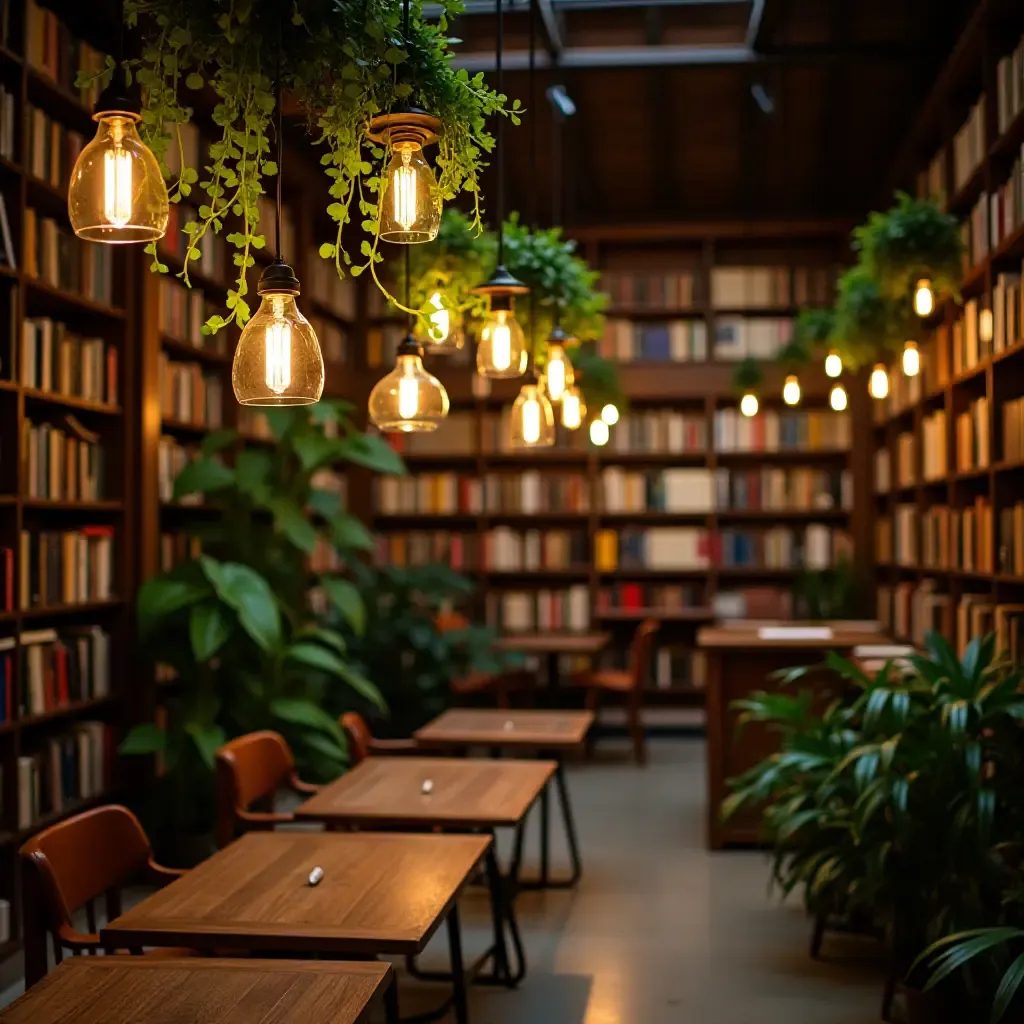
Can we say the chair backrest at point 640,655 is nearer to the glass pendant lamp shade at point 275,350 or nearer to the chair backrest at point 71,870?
the chair backrest at point 71,870

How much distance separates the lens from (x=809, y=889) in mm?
4328

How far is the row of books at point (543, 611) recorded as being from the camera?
9.54 m

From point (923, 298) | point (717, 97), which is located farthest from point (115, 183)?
point (717, 97)

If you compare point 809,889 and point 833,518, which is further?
point 833,518

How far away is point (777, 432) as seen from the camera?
9625 mm

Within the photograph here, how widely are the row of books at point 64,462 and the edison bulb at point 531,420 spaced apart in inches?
71.9

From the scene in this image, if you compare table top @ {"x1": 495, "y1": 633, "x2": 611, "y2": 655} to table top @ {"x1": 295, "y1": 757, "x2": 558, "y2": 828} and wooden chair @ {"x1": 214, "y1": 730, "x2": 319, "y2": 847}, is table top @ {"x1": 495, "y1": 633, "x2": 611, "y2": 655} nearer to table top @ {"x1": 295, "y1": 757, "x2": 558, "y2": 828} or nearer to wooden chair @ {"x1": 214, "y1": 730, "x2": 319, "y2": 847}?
table top @ {"x1": 295, "y1": 757, "x2": 558, "y2": 828}

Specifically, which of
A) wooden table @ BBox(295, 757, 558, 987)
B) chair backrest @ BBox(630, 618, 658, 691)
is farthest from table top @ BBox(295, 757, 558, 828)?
chair backrest @ BBox(630, 618, 658, 691)

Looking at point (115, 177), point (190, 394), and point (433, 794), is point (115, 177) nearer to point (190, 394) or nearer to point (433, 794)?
point (433, 794)

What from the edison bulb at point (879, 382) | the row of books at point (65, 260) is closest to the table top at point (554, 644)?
the edison bulb at point (879, 382)

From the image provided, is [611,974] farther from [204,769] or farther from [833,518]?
[833,518]

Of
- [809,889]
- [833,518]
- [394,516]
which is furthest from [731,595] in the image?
[809,889]

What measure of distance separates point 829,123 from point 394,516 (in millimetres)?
4172

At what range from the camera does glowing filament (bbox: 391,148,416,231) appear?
8.17ft
